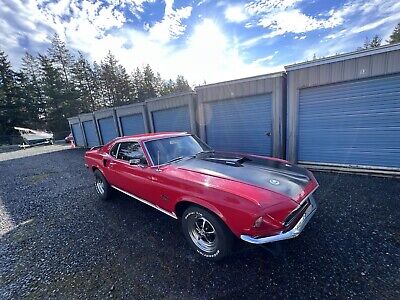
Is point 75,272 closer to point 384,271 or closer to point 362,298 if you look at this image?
point 362,298

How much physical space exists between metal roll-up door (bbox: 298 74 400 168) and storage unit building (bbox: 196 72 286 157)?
75cm

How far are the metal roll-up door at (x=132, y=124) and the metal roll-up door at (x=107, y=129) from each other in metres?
1.22

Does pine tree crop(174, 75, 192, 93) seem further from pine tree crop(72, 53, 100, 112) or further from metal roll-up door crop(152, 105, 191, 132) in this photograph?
metal roll-up door crop(152, 105, 191, 132)

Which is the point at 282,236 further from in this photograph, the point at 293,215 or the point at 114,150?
the point at 114,150

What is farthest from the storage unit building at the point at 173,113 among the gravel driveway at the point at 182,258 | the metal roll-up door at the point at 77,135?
the metal roll-up door at the point at 77,135

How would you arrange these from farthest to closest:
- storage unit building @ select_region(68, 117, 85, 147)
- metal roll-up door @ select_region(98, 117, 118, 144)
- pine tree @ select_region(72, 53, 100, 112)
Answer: pine tree @ select_region(72, 53, 100, 112)
storage unit building @ select_region(68, 117, 85, 147)
metal roll-up door @ select_region(98, 117, 118, 144)

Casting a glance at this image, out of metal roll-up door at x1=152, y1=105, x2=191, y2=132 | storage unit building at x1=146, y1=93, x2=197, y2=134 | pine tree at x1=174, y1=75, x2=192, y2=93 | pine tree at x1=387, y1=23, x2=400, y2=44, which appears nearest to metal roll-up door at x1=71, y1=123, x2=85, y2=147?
storage unit building at x1=146, y1=93, x2=197, y2=134

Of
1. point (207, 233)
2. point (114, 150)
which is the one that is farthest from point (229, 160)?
point (114, 150)

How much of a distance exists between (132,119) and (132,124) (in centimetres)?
32

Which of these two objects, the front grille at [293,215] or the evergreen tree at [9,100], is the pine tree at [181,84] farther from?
the front grille at [293,215]

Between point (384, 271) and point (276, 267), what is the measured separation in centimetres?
119

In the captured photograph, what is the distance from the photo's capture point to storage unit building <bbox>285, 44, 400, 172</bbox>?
16.7 ft

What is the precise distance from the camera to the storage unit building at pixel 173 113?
Answer: 867 centimetres

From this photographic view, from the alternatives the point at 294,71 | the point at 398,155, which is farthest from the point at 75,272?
the point at 398,155
